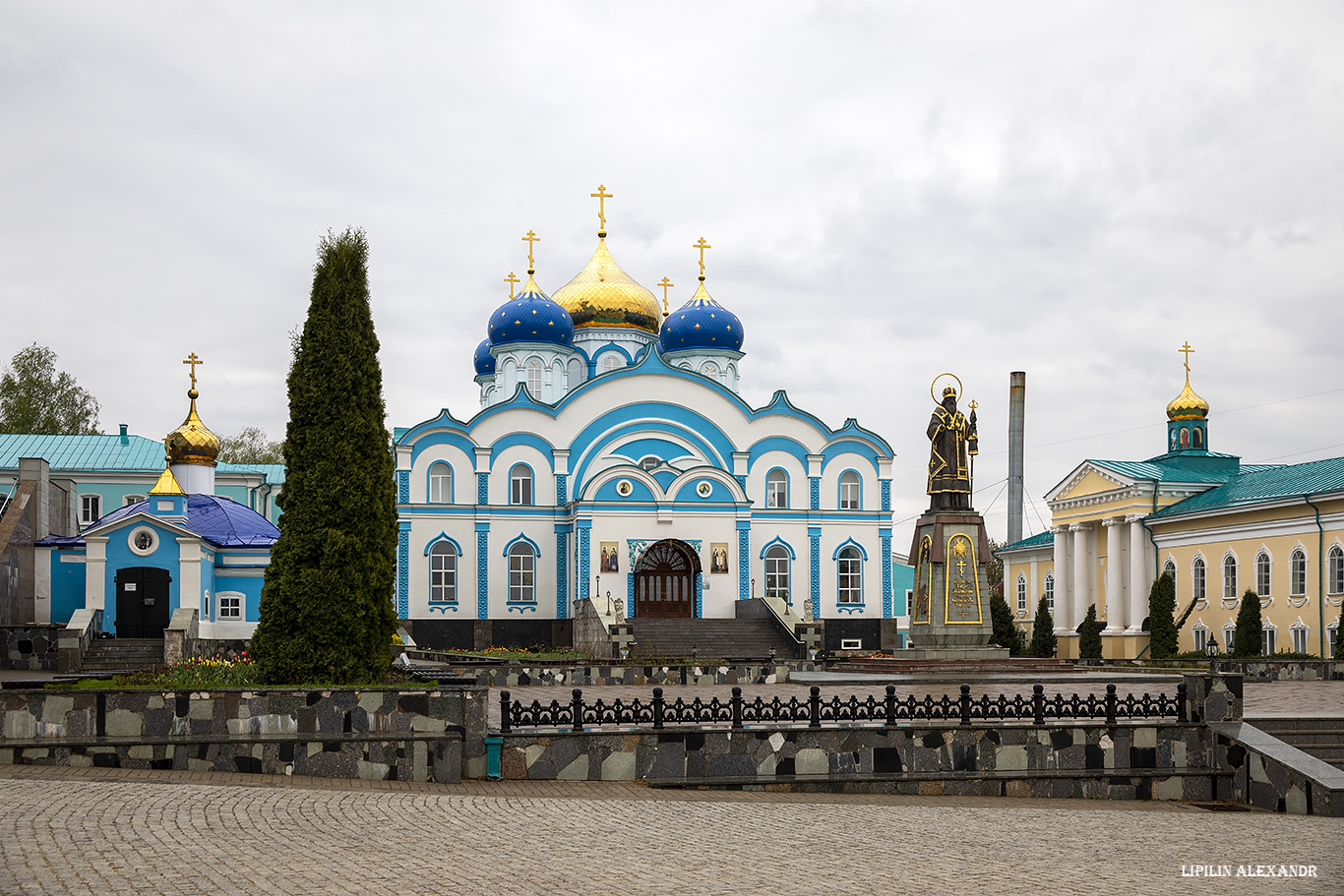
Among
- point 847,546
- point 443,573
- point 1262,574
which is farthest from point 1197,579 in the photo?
point 443,573

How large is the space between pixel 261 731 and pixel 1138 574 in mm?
33422

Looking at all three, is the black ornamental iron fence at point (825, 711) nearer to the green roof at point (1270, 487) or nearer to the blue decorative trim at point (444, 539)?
→ the green roof at point (1270, 487)

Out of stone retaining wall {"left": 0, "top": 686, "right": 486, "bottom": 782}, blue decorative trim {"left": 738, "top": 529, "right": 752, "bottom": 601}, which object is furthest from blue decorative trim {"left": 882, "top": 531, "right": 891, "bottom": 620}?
stone retaining wall {"left": 0, "top": 686, "right": 486, "bottom": 782}

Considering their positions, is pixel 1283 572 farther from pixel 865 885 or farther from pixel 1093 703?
pixel 865 885

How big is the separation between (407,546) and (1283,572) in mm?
24100

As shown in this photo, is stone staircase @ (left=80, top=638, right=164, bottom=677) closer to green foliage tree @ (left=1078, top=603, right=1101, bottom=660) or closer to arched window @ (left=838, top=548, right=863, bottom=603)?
arched window @ (left=838, top=548, right=863, bottom=603)

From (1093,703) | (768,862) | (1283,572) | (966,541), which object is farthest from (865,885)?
(1283,572)

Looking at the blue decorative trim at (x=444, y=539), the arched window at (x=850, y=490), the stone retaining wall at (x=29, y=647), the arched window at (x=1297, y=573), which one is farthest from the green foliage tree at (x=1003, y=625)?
the stone retaining wall at (x=29, y=647)

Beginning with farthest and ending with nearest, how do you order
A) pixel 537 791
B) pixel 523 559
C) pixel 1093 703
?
pixel 523 559 → pixel 1093 703 → pixel 537 791

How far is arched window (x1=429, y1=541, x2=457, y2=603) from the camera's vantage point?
36.3 meters

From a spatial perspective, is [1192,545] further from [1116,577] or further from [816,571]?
[816,571]

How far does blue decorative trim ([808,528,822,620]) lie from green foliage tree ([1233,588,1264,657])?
446 inches

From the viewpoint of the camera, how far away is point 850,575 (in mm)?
38406

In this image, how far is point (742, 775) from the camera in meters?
13.0
